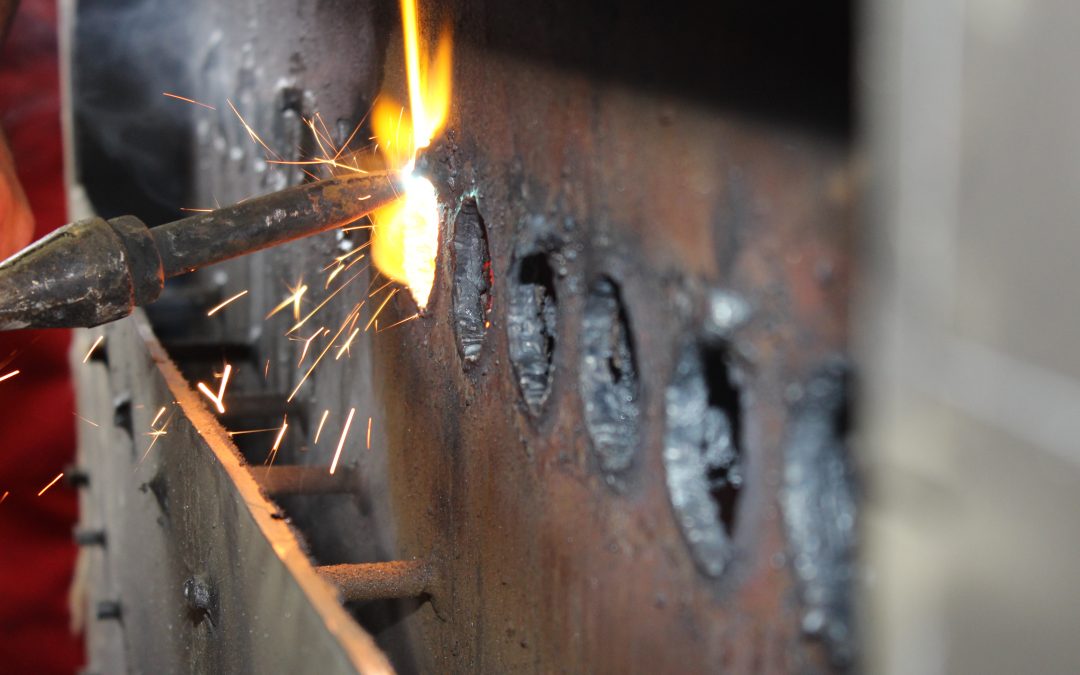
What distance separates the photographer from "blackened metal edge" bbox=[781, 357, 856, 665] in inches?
36.9

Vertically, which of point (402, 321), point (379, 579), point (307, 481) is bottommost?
point (379, 579)

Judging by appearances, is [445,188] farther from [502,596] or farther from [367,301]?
[502,596]

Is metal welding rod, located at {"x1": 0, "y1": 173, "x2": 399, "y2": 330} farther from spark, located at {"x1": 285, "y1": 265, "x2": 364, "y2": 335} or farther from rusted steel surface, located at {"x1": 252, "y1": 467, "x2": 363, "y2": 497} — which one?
rusted steel surface, located at {"x1": 252, "y1": 467, "x2": 363, "y2": 497}

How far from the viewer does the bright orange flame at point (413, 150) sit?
1813 millimetres

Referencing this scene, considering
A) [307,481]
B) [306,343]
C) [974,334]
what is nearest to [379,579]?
[307,481]

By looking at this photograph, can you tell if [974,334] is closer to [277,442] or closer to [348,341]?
[348,341]

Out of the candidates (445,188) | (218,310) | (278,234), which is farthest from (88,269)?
(218,310)

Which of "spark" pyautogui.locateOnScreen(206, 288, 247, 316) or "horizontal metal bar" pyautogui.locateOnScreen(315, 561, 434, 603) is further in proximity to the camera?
"spark" pyautogui.locateOnScreen(206, 288, 247, 316)

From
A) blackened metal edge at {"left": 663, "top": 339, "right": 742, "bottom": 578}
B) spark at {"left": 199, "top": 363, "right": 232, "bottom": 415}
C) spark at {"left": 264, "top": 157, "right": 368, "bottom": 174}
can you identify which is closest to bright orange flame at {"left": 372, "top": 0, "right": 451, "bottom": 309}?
spark at {"left": 264, "top": 157, "right": 368, "bottom": 174}

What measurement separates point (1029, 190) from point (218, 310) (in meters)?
2.96

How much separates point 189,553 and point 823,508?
52.8 inches

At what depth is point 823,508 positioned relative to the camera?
97 centimetres

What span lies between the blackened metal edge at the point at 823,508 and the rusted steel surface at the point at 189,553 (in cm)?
51

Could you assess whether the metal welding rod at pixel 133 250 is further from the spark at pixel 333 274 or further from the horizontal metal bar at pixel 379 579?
the horizontal metal bar at pixel 379 579
